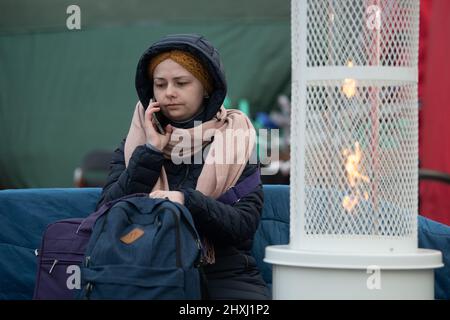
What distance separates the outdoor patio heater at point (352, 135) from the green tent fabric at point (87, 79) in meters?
5.10

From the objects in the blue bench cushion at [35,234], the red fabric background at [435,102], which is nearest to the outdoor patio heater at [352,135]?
the blue bench cushion at [35,234]

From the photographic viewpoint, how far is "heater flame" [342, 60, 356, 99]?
3818 mm

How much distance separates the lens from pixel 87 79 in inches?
354

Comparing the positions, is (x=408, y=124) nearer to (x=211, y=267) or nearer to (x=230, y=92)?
(x=211, y=267)

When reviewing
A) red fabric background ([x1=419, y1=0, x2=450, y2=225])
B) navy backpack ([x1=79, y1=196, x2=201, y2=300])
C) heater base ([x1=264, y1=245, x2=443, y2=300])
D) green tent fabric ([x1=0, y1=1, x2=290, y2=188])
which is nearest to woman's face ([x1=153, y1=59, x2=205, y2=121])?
navy backpack ([x1=79, y1=196, x2=201, y2=300])

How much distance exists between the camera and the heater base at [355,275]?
3.63 m

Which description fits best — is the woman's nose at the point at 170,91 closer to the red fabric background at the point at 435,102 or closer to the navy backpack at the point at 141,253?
the navy backpack at the point at 141,253

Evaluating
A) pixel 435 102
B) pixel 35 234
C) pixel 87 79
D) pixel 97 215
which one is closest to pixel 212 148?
pixel 97 215

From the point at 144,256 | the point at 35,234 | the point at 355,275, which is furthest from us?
the point at 35,234

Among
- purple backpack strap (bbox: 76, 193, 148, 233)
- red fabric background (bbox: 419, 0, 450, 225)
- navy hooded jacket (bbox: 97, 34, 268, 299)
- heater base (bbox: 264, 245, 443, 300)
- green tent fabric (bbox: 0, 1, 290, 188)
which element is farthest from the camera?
green tent fabric (bbox: 0, 1, 290, 188)

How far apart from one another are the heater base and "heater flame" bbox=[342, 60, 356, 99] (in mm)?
537

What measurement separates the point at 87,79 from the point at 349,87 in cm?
539

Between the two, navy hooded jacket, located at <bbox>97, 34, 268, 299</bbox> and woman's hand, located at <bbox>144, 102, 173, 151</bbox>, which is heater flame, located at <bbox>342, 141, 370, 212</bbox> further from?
woman's hand, located at <bbox>144, 102, 173, 151</bbox>

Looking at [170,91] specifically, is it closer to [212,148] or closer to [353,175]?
[212,148]
